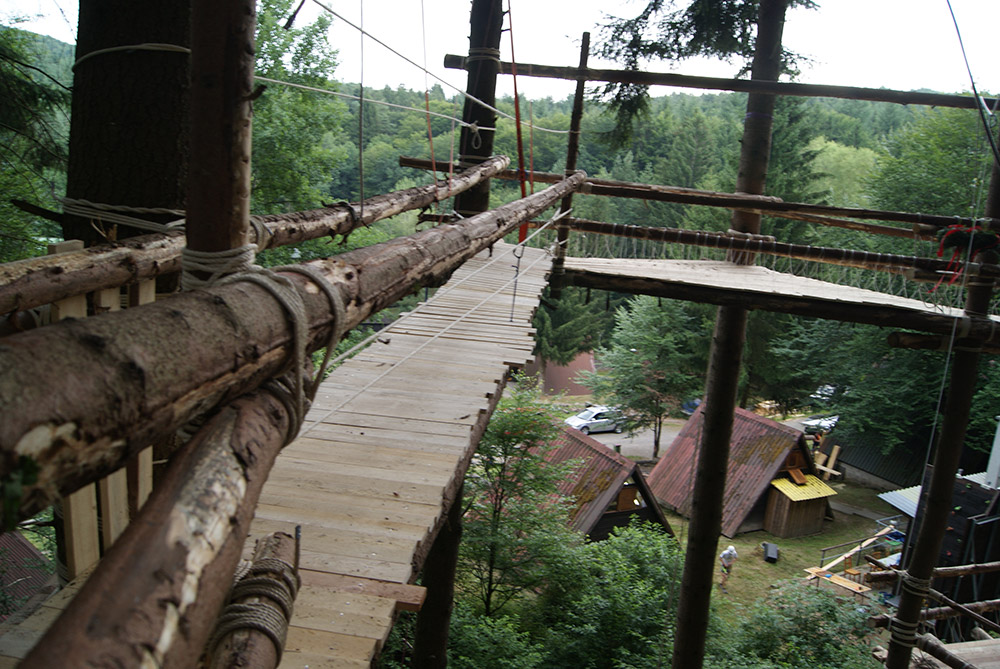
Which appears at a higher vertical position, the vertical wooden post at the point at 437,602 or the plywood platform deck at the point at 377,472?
the plywood platform deck at the point at 377,472

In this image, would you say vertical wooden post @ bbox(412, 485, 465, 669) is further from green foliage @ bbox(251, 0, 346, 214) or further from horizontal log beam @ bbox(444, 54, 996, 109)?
green foliage @ bbox(251, 0, 346, 214)

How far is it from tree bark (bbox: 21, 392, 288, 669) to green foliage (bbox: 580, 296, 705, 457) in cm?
2009

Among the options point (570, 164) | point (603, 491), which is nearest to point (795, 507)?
point (603, 491)

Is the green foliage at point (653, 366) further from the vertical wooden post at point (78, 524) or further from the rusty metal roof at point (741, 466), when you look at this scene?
the vertical wooden post at point (78, 524)

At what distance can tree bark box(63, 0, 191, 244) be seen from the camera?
2609 millimetres

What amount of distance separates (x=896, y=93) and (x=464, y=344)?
3983 millimetres

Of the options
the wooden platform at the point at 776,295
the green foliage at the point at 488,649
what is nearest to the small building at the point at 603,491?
the green foliage at the point at 488,649

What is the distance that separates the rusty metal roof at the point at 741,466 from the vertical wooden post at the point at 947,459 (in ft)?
32.9

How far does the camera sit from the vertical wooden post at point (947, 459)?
4.95 metres

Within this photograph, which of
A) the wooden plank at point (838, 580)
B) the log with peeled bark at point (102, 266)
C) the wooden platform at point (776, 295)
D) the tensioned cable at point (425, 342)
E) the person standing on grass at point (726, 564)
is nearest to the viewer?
the log with peeled bark at point (102, 266)

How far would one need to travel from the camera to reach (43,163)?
535 centimetres

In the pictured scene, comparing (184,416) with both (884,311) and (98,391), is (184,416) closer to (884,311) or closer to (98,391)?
(98,391)

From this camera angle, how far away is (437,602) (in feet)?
18.4

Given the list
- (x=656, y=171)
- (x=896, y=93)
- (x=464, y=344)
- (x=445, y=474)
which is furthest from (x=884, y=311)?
(x=656, y=171)
